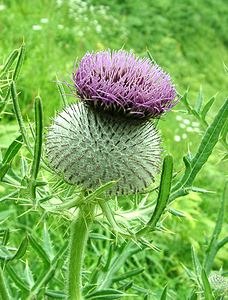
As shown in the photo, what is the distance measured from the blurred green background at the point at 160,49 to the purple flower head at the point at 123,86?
99 millimetres

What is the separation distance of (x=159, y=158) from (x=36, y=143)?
0.59 metres

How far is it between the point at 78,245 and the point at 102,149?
1.13ft

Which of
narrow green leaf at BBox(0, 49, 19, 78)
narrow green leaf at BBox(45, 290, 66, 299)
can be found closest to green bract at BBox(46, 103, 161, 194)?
narrow green leaf at BBox(0, 49, 19, 78)

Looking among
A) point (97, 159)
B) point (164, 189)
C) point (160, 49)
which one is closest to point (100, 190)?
point (164, 189)

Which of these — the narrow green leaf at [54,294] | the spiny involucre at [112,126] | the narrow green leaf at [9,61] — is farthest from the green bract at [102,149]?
the narrow green leaf at [54,294]

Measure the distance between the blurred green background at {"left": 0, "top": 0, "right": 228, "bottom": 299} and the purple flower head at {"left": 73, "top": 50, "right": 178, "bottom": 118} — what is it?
0.10 meters

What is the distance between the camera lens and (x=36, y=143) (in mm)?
1727

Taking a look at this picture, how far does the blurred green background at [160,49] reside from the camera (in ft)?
15.7

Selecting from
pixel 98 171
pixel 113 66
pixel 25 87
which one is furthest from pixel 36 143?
pixel 25 87

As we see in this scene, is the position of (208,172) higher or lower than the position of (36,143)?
lower

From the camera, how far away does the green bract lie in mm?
2000

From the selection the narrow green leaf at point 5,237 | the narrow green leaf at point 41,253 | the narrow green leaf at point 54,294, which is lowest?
the narrow green leaf at point 54,294

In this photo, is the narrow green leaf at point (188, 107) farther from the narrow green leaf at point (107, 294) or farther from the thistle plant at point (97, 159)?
the narrow green leaf at point (107, 294)

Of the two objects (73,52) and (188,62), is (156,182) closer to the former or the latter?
(73,52)
